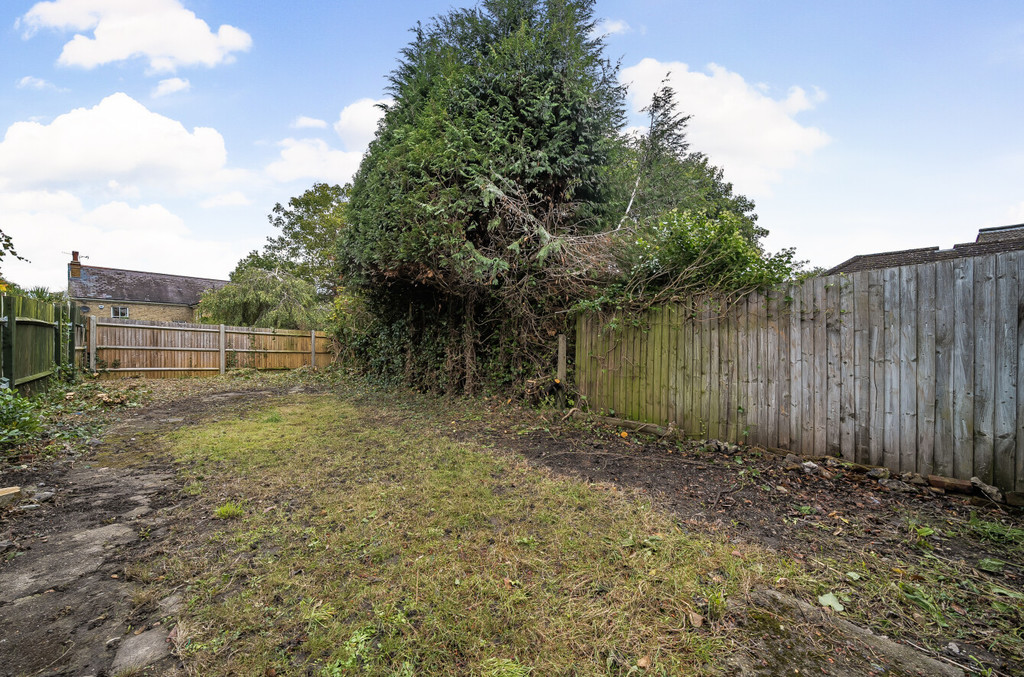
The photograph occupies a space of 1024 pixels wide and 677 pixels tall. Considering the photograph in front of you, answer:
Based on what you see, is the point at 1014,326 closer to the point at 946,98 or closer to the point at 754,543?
the point at 754,543

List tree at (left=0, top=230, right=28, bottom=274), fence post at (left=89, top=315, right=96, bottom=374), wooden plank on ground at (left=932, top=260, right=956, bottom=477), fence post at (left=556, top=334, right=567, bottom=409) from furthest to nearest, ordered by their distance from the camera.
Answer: fence post at (left=89, top=315, right=96, bottom=374)
fence post at (left=556, top=334, right=567, bottom=409)
tree at (left=0, top=230, right=28, bottom=274)
wooden plank on ground at (left=932, top=260, right=956, bottom=477)

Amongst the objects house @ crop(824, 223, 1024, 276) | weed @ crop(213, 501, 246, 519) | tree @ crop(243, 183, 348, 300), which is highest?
tree @ crop(243, 183, 348, 300)

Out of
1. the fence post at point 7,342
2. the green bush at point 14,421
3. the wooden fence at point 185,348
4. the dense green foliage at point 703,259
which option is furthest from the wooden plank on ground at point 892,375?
the wooden fence at point 185,348

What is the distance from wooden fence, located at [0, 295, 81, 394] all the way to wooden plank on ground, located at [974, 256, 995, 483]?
9003 millimetres

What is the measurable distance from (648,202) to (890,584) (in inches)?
437

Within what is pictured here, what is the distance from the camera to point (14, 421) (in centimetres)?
395

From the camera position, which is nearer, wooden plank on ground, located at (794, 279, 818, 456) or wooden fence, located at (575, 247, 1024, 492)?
wooden fence, located at (575, 247, 1024, 492)

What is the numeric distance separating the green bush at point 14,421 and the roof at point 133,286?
73.6ft

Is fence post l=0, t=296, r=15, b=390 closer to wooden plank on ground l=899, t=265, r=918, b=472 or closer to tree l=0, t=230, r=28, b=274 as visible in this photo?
tree l=0, t=230, r=28, b=274

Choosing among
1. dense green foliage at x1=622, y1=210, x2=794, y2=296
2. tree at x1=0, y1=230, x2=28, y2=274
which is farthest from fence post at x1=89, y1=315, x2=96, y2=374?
dense green foliage at x1=622, y1=210, x2=794, y2=296

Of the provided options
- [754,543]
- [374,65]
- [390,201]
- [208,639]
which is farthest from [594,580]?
[374,65]

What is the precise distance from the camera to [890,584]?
5.99 ft

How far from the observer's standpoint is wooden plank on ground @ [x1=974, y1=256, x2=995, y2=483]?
8.91ft

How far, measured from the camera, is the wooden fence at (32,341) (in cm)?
516
